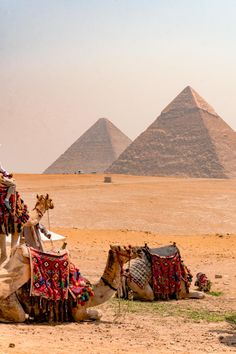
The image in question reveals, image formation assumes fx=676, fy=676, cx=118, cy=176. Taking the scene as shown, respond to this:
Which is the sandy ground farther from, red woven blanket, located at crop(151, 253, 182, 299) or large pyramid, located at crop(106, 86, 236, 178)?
large pyramid, located at crop(106, 86, 236, 178)

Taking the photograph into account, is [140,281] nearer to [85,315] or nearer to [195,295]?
[195,295]

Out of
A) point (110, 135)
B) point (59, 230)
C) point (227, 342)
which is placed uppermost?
point (110, 135)

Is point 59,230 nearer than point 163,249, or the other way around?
point 163,249

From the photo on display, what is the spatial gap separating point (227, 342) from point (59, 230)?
47.6 feet

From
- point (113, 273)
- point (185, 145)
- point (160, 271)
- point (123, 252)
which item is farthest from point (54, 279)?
point (185, 145)

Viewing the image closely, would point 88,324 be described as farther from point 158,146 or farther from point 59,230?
point 158,146

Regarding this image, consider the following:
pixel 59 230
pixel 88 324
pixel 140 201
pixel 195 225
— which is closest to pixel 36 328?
pixel 88 324

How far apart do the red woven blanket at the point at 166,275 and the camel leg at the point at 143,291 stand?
0.29ft

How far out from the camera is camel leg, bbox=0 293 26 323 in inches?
293

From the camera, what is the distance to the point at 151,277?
9969 millimetres

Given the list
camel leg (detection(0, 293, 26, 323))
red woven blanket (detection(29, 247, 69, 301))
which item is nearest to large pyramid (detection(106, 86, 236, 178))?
red woven blanket (detection(29, 247, 69, 301))

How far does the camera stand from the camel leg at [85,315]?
25.6 feet

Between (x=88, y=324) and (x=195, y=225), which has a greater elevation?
(x=195, y=225)

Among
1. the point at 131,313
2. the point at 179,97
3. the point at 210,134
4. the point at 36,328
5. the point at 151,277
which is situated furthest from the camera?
the point at 179,97
